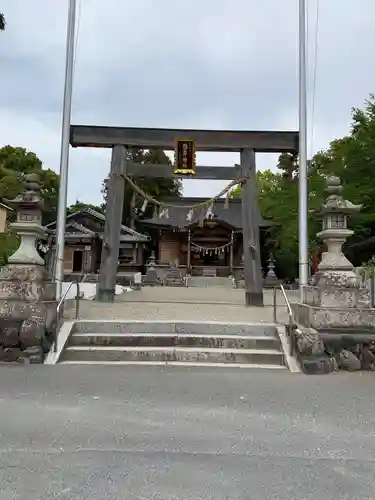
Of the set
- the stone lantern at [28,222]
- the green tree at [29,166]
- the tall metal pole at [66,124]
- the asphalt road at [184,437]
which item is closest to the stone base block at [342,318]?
the asphalt road at [184,437]

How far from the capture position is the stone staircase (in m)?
6.28

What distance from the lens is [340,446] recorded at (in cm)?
327

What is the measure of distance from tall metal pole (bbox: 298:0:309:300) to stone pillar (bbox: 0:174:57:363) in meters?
5.46

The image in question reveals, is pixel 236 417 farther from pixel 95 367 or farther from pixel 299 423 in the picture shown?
pixel 95 367

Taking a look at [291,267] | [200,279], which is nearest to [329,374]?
[200,279]

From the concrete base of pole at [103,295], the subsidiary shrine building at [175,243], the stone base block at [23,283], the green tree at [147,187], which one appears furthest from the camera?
the green tree at [147,187]

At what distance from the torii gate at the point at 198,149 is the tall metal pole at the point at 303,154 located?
1.14 m

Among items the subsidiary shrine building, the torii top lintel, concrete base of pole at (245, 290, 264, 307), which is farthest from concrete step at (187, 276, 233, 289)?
the torii top lintel

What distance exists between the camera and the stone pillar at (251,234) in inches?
444

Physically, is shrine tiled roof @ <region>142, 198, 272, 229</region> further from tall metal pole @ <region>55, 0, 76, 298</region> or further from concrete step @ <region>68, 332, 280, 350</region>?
concrete step @ <region>68, 332, 280, 350</region>

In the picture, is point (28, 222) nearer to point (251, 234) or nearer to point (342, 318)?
point (342, 318)

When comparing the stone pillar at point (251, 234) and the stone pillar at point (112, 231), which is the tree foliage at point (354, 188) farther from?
the stone pillar at point (112, 231)

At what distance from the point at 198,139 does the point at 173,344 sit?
6495mm

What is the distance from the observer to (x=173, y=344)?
6711 mm
